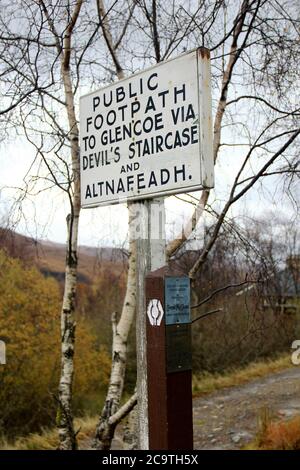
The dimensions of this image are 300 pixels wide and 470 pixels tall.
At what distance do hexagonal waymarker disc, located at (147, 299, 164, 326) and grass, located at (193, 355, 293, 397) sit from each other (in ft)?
39.7

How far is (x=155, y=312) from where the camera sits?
2303 millimetres

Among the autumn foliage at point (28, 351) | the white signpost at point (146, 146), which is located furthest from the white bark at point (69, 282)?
the autumn foliage at point (28, 351)

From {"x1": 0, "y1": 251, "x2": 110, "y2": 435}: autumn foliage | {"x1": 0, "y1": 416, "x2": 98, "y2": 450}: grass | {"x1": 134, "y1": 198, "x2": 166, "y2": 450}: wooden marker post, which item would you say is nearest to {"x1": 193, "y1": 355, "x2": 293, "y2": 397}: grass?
{"x1": 0, "y1": 251, "x2": 110, "y2": 435}: autumn foliage

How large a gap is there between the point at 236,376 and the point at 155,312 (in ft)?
47.8

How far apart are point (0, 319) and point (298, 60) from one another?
9.83 metres

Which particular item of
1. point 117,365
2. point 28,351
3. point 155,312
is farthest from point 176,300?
point 28,351

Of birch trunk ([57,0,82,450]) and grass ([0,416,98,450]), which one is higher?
birch trunk ([57,0,82,450])

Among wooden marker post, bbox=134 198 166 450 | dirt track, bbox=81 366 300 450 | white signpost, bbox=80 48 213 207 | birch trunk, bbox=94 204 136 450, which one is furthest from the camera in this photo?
dirt track, bbox=81 366 300 450

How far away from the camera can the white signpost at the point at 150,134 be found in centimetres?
216

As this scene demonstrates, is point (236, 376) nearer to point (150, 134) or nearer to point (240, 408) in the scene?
point (240, 408)

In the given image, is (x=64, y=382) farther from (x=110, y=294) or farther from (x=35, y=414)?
(x=110, y=294)

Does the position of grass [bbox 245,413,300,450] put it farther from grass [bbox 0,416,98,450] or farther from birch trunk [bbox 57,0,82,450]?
birch trunk [bbox 57,0,82,450]

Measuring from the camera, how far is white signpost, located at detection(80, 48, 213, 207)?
2.16 meters

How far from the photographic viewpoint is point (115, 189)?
2.52 metres
